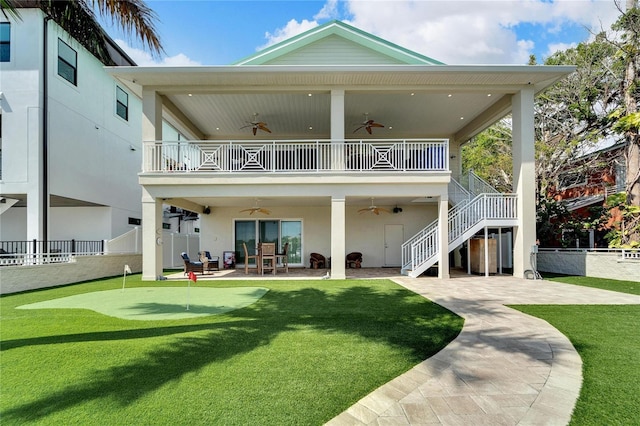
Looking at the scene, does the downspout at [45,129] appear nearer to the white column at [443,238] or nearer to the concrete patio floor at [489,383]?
the concrete patio floor at [489,383]

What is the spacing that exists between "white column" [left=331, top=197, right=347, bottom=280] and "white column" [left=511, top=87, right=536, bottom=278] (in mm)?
5824

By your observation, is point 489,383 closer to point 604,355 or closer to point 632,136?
point 604,355

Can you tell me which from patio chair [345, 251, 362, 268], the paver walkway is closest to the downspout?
patio chair [345, 251, 362, 268]

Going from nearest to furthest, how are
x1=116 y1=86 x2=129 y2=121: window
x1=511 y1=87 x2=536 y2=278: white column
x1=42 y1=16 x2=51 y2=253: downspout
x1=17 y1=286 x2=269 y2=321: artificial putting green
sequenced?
x1=17 y1=286 x2=269 y2=321: artificial putting green → x1=511 y1=87 x2=536 y2=278: white column → x1=42 y1=16 x2=51 y2=253: downspout → x1=116 y1=86 x2=129 y2=121: window

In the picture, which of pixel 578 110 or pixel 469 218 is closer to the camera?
pixel 469 218

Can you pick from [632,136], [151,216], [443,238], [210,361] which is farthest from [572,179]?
[210,361]

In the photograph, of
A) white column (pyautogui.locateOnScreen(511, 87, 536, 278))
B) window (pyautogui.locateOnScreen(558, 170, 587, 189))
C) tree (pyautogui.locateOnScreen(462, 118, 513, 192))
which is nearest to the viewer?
white column (pyautogui.locateOnScreen(511, 87, 536, 278))

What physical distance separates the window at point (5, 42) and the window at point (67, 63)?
4.47 ft

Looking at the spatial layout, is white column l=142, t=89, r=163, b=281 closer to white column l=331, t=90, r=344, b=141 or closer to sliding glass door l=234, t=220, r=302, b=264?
sliding glass door l=234, t=220, r=302, b=264

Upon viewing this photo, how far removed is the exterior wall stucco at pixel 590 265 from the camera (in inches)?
402

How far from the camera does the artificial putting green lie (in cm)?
595

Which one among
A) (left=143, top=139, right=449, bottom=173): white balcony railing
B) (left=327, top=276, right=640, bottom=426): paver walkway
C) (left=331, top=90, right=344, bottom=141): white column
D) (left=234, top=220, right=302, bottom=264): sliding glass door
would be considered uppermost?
(left=331, top=90, right=344, bottom=141): white column

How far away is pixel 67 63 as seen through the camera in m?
12.4

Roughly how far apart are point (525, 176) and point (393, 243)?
19.8ft
